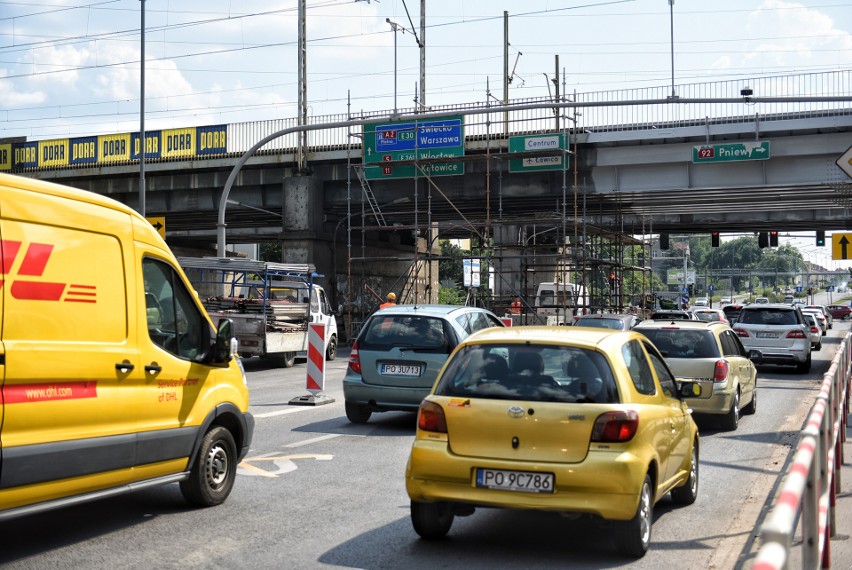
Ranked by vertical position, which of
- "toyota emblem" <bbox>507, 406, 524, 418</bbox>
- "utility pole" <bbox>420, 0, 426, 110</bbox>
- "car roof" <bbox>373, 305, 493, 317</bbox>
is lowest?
"toyota emblem" <bbox>507, 406, 524, 418</bbox>

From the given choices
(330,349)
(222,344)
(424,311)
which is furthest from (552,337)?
(330,349)

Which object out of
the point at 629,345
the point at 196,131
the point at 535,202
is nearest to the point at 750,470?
the point at 629,345

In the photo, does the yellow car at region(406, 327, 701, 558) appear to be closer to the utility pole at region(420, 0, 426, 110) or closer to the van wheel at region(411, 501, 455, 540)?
the van wheel at region(411, 501, 455, 540)

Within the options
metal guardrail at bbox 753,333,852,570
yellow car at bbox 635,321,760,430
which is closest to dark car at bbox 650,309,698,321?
yellow car at bbox 635,321,760,430

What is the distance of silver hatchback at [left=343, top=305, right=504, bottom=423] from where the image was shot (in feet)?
39.9

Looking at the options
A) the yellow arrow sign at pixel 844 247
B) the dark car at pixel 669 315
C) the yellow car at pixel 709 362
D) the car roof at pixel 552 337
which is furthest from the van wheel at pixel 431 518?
the dark car at pixel 669 315

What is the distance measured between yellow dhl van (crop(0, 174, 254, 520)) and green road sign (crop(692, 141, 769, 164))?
87.2 ft

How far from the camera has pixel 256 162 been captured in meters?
38.2

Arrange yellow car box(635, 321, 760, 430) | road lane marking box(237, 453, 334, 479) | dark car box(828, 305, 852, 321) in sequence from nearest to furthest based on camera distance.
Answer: road lane marking box(237, 453, 334, 479)
yellow car box(635, 321, 760, 430)
dark car box(828, 305, 852, 321)

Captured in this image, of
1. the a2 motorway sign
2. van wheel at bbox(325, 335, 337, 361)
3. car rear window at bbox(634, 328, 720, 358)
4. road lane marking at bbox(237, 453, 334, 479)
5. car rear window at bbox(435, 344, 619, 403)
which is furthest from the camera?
the a2 motorway sign

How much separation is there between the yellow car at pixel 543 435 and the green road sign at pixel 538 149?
26.0 m

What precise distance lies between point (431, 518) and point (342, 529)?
76cm

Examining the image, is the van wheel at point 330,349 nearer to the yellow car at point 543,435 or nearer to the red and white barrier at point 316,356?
the red and white barrier at point 316,356

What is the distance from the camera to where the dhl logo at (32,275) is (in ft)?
17.8
